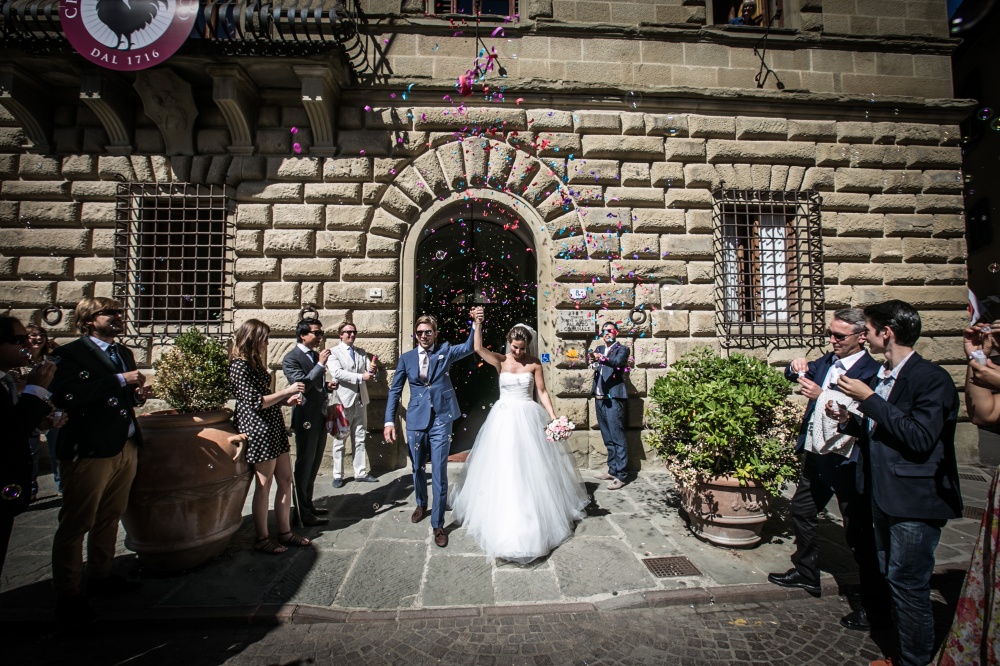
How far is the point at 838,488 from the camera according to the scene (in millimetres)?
3400

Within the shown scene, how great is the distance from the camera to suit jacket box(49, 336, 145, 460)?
318 cm


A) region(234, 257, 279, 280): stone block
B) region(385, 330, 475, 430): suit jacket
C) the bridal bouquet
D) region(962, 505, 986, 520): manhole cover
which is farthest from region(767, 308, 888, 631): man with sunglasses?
region(234, 257, 279, 280): stone block

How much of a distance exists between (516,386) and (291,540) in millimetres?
2481

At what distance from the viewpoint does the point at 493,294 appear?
28.7 ft

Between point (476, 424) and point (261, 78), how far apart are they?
21.5ft

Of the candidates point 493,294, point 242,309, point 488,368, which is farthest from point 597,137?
point 242,309

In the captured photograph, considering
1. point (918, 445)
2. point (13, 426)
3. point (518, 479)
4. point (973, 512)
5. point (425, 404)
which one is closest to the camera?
point (918, 445)

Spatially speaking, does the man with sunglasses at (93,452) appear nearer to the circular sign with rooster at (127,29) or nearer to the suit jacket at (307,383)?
the suit jacket at (307,383)

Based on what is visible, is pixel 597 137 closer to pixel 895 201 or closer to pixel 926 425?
pixel 895 201

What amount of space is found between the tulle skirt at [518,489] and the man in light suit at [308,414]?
147 centimetres

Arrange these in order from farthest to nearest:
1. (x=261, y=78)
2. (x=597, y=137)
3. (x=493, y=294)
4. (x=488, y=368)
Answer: (x=488, y=368)
(x=493, y=294)
(x=597, y=137)
(x=261, y=78)

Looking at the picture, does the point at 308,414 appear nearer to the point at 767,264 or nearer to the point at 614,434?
the point at 614,434

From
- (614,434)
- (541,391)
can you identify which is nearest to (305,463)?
(541,391)

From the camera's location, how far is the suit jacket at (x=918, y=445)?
99.0 inches
